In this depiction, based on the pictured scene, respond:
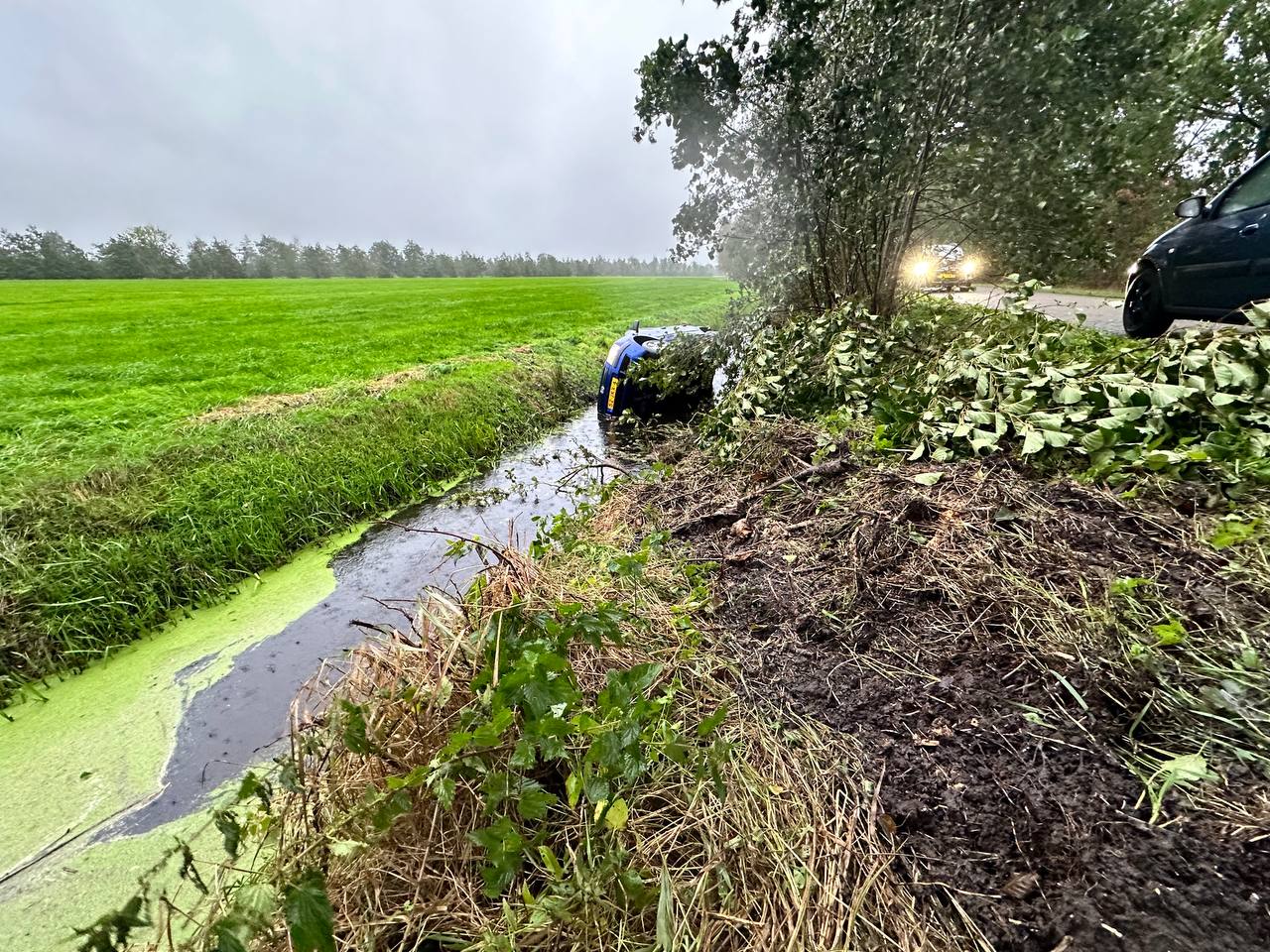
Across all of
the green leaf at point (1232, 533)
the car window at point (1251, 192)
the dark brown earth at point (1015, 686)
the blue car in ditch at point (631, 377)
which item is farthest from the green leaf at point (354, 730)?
the car window at point (1251, 192)

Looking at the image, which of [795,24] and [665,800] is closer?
[665,800]

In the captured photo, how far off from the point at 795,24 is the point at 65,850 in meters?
7.56

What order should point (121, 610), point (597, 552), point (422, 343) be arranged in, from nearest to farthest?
point (597, 552), point (121, 610), point (422, 343)

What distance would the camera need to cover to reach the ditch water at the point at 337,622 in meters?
2.67

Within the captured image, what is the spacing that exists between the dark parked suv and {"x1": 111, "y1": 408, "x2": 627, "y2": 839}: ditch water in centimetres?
571

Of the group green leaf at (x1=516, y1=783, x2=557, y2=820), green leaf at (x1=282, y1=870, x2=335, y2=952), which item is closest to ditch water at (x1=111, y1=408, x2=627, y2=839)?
green leaf at (x1=516, y1=783, x2=557, y2=820)

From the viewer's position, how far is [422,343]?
44.5ft

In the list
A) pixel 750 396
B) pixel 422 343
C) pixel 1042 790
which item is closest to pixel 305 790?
pixel 1042 790

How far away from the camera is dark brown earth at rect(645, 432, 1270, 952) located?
45.9 inches

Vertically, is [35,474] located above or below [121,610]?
above

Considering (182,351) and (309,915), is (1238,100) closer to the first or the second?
(309,915)

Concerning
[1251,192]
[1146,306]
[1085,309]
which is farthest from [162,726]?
[1085,309]

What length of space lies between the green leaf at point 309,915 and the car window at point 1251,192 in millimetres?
6781

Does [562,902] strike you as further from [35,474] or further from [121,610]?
[35,474]
